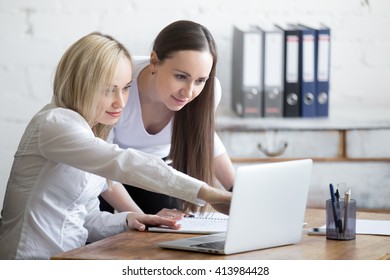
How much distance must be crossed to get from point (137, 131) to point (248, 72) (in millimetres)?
704

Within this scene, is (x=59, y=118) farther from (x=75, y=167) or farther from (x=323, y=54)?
(x=323, y=54)

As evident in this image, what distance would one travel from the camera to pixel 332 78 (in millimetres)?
3164

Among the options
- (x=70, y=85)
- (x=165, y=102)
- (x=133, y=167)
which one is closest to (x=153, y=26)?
(x=165, y=102)

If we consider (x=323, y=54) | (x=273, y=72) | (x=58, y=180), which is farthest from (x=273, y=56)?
(x=58, y=180)

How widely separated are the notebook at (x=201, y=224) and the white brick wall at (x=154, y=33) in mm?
1176

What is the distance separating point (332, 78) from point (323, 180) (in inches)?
16.6

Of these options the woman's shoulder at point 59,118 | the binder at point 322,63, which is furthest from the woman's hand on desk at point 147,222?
the binder at point 322,63

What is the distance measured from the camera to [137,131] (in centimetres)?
235

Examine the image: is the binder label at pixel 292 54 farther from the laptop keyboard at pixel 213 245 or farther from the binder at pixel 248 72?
the laptop keyboard at pixel 213 245

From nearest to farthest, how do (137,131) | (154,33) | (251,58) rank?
(137,131) → (251,58) → (154,33)

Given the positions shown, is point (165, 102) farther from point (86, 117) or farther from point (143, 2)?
point (143, 2)

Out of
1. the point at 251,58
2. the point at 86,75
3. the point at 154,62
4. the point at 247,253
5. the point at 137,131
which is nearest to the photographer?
the point at 247,253

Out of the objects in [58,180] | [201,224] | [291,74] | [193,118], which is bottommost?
[201,224]

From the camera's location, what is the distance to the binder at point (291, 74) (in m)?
2.93
